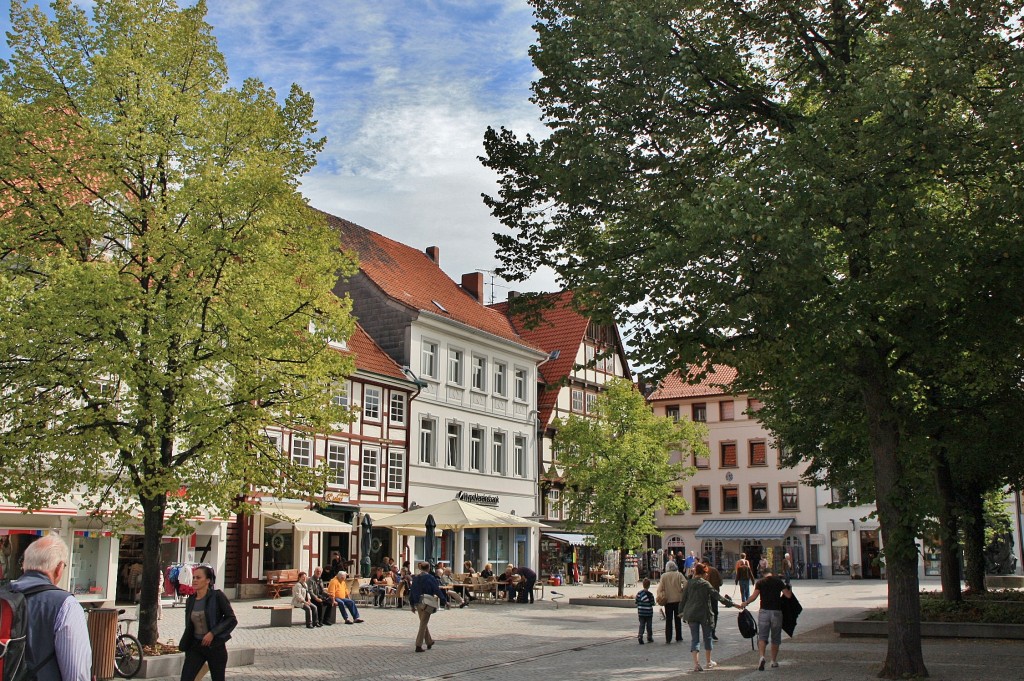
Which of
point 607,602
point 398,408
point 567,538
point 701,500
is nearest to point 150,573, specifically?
point 607,602

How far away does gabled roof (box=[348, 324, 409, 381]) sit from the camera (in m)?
38.3

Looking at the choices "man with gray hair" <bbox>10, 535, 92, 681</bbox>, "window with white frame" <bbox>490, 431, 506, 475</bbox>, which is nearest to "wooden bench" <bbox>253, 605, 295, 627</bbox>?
"man with gray hair" <bbox>10, 535, 92, 681</bbox>

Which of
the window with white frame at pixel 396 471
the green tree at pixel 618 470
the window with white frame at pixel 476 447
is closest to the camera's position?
the green tree at pixel 618 470

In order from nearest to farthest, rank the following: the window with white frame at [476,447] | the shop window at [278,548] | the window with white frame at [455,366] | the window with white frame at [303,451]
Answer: the shop window at [278,548] → the window with white frame at [303,451] → the window with white frame at [455,366] → the window with white frame at [476,447]

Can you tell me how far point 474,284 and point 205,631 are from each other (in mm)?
42600

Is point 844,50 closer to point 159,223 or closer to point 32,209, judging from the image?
point 159,223

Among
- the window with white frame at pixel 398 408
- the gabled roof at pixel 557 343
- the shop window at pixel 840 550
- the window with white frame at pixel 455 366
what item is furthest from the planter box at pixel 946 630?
the shop window at pixel 840 550

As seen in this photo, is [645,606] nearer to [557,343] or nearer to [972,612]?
[972,612]

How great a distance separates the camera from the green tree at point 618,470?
112 ft

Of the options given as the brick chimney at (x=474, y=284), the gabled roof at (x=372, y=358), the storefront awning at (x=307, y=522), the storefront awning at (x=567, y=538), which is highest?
the brick chimney at (x=474, y=284)

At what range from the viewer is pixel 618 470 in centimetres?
3453

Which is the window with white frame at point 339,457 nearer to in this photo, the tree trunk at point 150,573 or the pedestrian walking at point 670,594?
the pedestrian walking at point 670,594

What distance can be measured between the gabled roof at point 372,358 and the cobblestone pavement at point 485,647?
10756mm

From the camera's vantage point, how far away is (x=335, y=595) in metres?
24.8
